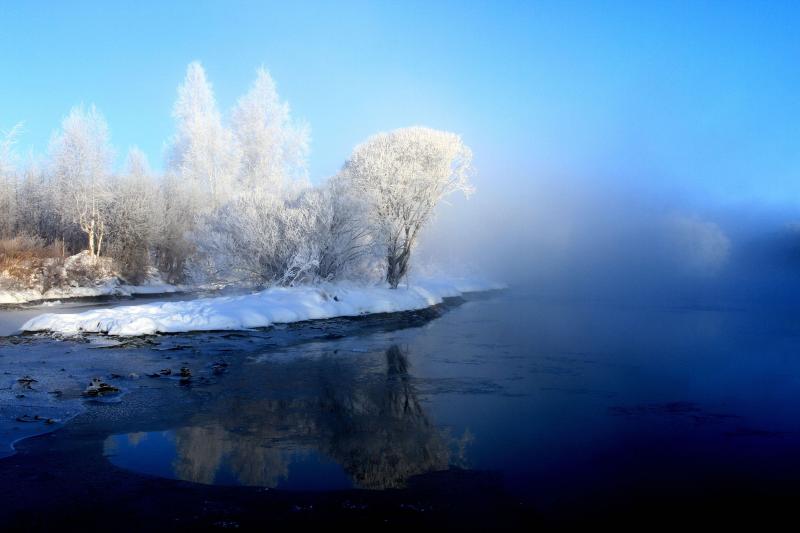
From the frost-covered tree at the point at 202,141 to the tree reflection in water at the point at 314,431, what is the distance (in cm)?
4386

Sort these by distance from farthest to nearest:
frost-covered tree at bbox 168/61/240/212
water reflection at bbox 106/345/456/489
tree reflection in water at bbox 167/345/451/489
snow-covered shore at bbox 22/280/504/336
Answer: frost-covered tree at bbox 168/61/240/212 → snow-covered shore at bbox 22/280/504/336 → tree reflection in water at bbox 167/345/451/489 → water reflection at bbox 106/345/456/489

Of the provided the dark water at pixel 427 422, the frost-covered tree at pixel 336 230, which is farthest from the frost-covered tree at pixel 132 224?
the dark water at pixel 427 422

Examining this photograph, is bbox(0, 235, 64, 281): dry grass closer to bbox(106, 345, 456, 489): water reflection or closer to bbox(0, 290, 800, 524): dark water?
bbox(0, 290, 800, 524): dark water

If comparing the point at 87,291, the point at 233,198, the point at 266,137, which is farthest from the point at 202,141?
the point at 233,198

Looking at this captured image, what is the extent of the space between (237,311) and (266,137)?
30508mm

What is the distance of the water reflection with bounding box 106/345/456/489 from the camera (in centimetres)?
708

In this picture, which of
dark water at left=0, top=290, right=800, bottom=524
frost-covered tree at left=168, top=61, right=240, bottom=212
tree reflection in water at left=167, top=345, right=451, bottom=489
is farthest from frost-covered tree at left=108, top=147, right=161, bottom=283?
tree reflection in water at left=167, top=345, right=451, bottom=489

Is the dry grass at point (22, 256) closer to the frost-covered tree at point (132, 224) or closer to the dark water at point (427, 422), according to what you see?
the frost-covered tree at point (132, 224)

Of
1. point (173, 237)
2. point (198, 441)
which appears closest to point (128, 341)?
point (198, 441)

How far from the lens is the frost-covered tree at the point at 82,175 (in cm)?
4325

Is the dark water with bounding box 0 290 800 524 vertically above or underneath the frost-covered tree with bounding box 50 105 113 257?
underneath

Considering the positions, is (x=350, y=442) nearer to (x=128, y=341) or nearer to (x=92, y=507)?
(x=92, y=507)

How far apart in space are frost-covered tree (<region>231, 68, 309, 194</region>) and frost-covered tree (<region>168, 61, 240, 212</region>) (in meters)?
3.63

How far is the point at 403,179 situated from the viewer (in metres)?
32.2
